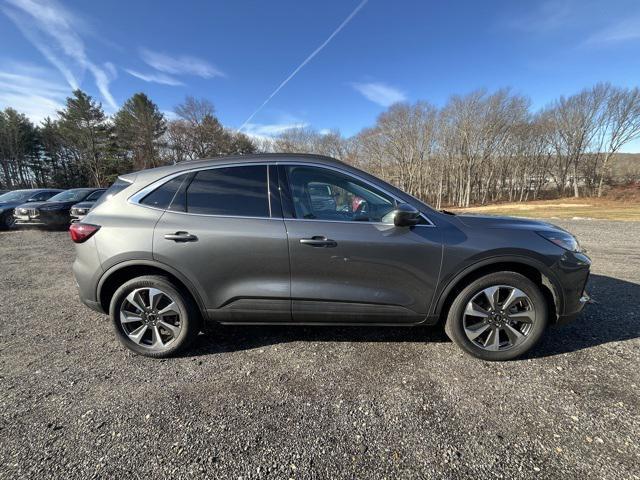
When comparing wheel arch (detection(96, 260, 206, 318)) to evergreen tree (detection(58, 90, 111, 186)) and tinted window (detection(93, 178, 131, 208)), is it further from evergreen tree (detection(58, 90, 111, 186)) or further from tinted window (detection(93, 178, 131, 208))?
evergreen tree (detection(58, 90, 111, 186))

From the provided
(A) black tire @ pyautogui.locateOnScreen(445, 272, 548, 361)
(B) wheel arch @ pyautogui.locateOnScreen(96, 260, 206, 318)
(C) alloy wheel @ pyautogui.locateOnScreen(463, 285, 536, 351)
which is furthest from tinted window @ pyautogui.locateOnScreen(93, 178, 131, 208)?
(C) alloy wheel @ pyautogui.locateOnScreen(463, 285, 536, 351)

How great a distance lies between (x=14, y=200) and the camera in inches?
464

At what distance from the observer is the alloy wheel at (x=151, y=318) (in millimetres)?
2660

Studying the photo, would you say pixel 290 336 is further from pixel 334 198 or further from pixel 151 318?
pixel 334 198

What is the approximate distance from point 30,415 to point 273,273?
199 centimetres

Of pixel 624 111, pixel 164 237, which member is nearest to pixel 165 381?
pixel 164 237

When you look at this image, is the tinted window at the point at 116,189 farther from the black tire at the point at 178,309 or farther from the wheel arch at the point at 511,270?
the wheel arch at the point at 511,270

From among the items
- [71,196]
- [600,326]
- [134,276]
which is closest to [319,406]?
[134,276]

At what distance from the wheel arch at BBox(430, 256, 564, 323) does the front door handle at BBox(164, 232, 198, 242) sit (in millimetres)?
2252

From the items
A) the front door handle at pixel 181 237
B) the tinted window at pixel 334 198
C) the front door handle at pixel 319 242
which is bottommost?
the front door handle at pixel 319 242

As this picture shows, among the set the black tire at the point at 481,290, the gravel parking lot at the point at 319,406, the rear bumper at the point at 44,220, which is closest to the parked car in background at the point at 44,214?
the rear bumper at the point at 44,220

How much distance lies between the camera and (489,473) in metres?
1.62

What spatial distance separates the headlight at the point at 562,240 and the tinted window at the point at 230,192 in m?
2.58

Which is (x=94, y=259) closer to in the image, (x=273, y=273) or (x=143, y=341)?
(x=143, y=341)
